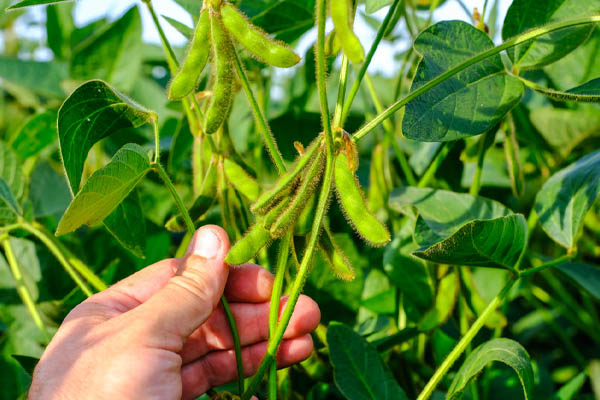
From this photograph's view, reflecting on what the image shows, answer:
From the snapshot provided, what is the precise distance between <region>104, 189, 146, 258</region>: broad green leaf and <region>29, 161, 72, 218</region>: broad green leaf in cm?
41

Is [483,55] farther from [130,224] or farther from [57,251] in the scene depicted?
[57,251]

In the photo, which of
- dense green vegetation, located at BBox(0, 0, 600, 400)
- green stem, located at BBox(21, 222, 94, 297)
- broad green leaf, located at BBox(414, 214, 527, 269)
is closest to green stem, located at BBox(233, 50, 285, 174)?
dense green vegetation, located at BBox(0, 0, 600, 400)

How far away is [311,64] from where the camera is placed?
1.44 meters

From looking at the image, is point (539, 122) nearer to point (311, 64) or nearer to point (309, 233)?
point (311, 64)

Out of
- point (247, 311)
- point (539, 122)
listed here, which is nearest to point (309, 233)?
point (247, 311)

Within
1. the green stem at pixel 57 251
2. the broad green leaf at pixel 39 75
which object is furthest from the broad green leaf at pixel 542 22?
the broad green leaf at pixel 39 75

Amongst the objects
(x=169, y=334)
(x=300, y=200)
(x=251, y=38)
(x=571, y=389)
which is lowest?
(x=571, y=389)

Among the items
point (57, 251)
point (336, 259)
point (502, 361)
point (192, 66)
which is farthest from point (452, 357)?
point (57, 251)

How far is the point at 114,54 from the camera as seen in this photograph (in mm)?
1552

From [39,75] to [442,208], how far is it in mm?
1219

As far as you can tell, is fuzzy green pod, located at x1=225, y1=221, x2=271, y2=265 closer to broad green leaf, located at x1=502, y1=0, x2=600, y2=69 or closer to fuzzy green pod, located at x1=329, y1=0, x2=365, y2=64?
fuzzy green pod, located at x1=329, y1=0, x2=365, y2=64

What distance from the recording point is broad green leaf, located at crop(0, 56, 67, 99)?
5.42 feet

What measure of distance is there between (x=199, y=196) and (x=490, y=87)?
20.3 inches

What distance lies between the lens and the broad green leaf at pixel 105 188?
2.50 feet
